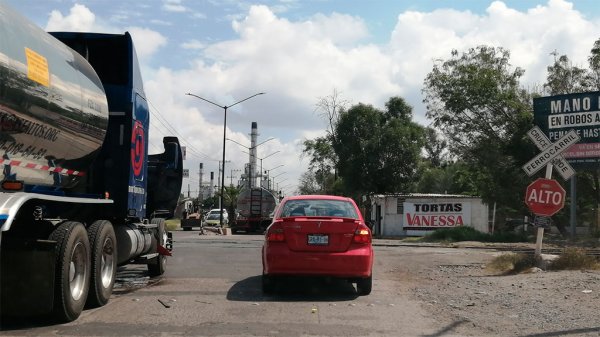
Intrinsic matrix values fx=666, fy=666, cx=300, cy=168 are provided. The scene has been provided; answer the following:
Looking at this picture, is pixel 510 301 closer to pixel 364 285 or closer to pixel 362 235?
pixel 364 285

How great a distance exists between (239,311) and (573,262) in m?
8.33

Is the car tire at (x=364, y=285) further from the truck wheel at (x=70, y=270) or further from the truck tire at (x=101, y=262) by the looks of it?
the truck wheel at (x=70, y=270)

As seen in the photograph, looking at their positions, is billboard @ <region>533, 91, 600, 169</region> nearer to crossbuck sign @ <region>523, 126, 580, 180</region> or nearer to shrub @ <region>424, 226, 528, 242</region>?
shrub @ <region>424, 226, 528, 242</region>


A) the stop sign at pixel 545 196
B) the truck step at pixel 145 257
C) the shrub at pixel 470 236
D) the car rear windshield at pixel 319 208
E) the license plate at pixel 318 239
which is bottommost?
the shrub at pixel 470 236

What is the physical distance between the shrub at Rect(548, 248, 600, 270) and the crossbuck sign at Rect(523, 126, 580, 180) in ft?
5.32

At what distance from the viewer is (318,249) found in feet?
32.8

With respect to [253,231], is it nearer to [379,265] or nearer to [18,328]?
[379,265]

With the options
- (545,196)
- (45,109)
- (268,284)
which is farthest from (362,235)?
(545,196)

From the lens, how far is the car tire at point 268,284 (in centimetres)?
1016

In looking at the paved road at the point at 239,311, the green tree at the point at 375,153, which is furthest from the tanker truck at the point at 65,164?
the green tree at the point at 375,153

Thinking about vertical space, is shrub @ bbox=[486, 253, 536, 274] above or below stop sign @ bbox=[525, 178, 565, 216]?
below

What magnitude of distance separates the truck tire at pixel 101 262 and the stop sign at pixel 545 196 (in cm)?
879

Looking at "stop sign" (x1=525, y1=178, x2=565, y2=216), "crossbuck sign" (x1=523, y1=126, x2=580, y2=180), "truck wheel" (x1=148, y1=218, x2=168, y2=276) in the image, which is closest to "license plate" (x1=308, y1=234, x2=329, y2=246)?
"truck wheel" (x1=148, y1=218, x2=168, y2=276)

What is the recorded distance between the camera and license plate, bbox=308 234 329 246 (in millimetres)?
10008
